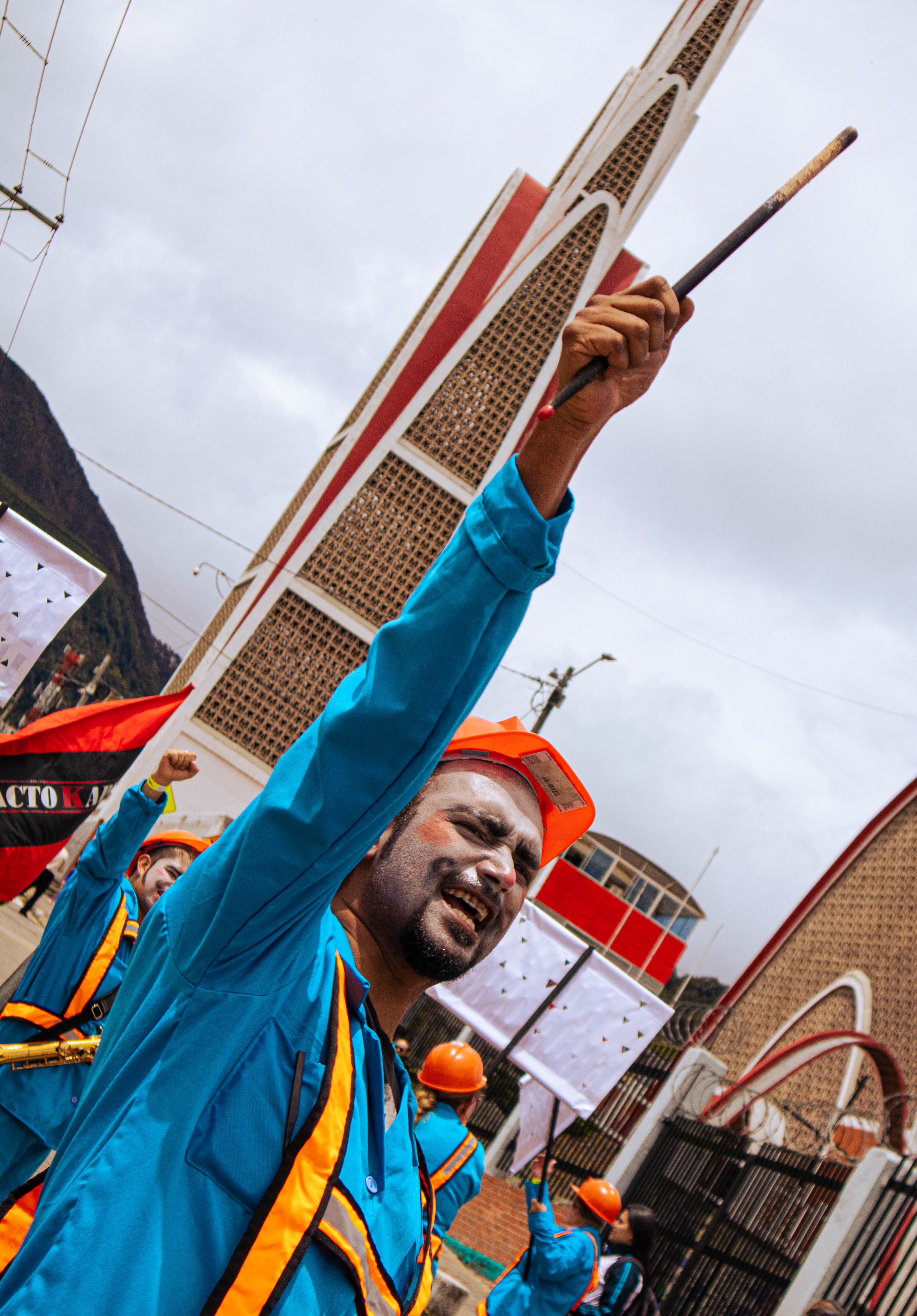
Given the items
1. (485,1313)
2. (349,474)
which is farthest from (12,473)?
(485,1313)

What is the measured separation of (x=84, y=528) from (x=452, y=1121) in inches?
4103

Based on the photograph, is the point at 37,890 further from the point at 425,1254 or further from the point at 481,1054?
the point at 425,1254

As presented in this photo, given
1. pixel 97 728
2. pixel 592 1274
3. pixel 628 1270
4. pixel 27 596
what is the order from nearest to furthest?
pixel 592 1274
pixel 628 1270
pixel 97 728
pixel 27 596

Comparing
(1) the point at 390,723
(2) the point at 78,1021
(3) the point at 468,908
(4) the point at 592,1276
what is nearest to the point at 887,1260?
(4) the point at 592,1276

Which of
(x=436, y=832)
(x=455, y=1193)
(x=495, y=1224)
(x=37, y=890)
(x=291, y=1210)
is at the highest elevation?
(x=436, y=832)

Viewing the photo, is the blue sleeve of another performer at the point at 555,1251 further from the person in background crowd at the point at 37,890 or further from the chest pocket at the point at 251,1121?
the person in background crowd at the point at 37,890

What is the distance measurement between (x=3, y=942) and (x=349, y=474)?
1102 centimetres

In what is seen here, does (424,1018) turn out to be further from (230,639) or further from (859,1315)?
(859,1315)

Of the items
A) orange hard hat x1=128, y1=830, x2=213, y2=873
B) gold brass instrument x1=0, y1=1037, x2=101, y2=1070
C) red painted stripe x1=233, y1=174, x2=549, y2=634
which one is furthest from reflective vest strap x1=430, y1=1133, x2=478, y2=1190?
red painted stripe x1=233, y1=174, x2=549, y2=634

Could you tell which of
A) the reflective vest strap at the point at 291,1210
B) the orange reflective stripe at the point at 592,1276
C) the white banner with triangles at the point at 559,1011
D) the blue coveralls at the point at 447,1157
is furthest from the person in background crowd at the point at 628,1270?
the reflective vest strap at the point at 291,1210

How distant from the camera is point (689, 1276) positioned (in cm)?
714

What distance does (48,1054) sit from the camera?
9.46 feet

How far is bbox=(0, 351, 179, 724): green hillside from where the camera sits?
2542 inches

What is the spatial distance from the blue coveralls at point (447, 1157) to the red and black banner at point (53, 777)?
7.12ft
